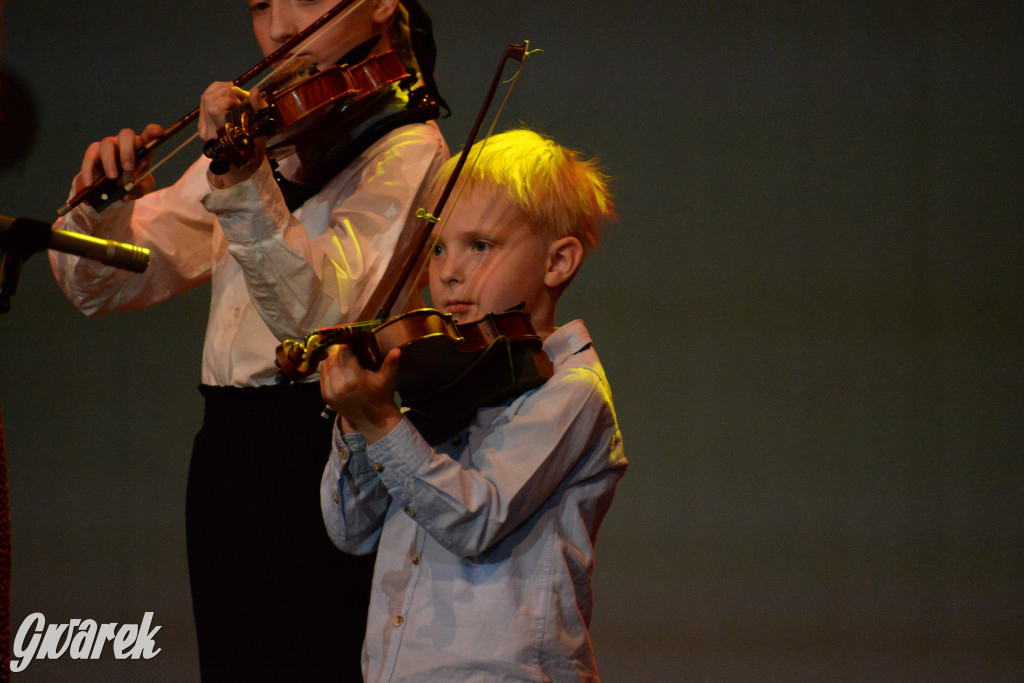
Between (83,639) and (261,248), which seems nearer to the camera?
(261,248)

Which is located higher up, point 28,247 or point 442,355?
point 28,247

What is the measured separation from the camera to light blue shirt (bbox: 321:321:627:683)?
3.19ft

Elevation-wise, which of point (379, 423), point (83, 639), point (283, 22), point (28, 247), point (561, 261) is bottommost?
point (83, 639)

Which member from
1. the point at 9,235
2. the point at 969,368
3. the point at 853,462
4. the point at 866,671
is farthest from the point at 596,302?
the point at 9,235

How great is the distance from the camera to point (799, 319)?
7.77 feet

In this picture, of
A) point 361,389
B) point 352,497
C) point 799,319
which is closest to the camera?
point 361,389

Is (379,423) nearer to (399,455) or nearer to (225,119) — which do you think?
(399,455)

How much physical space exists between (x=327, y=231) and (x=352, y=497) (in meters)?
A: 0.40

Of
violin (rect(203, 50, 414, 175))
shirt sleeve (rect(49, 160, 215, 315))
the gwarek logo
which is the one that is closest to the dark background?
the gwarek logo

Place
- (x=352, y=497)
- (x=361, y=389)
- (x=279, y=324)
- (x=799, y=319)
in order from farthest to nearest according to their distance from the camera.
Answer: (x=799, y=319)
(x=279, y=324)
(x=352, y=497)
(x=361, y=389)

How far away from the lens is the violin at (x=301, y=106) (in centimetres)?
115

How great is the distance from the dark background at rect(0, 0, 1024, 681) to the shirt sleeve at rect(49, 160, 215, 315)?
0.94 m

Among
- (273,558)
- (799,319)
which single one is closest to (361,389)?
(273,558)

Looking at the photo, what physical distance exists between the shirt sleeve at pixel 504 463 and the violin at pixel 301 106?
0.43 m
